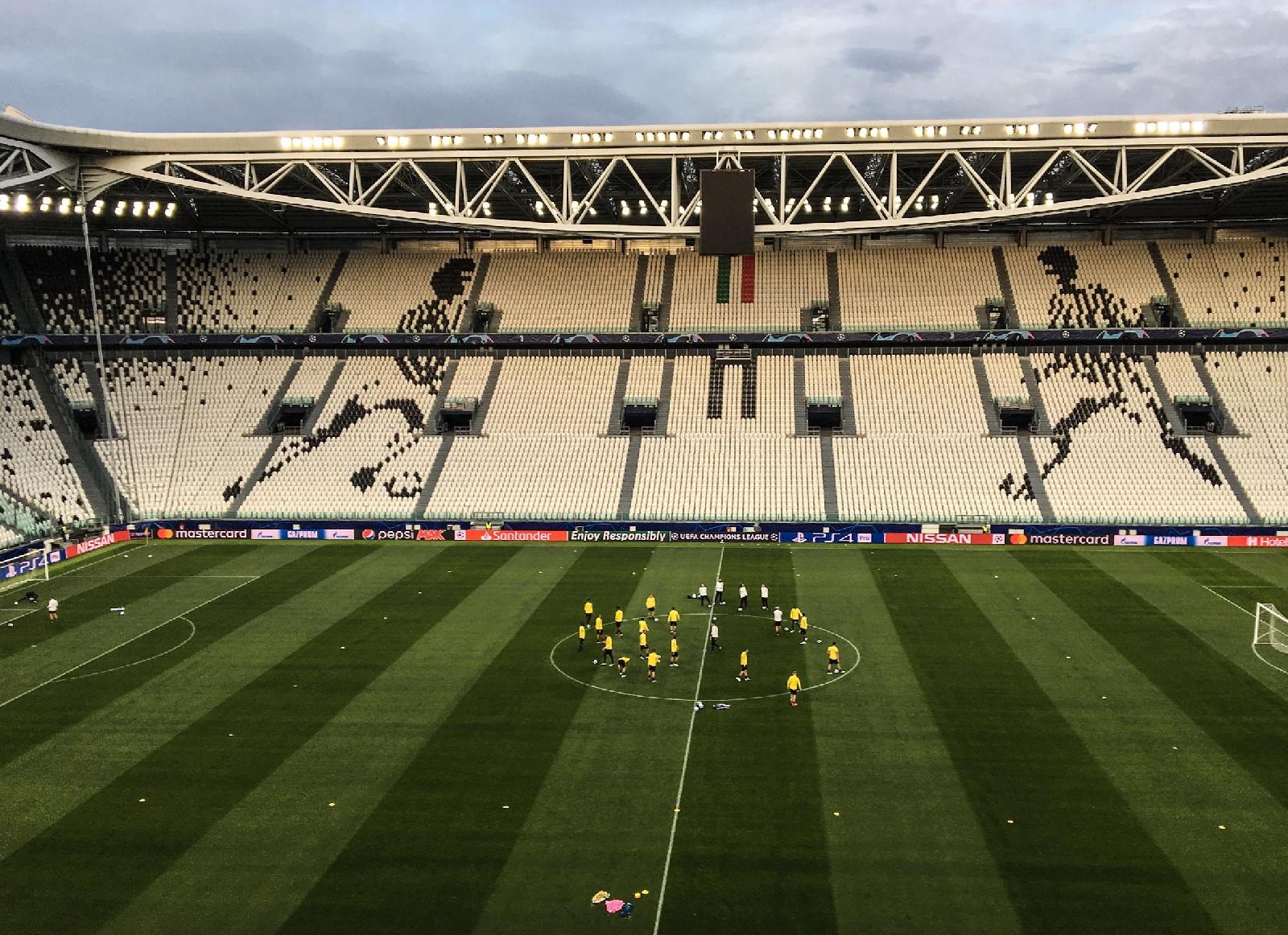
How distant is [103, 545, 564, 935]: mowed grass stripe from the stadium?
120 millimetres

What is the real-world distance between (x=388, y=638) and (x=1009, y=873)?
61.6ft

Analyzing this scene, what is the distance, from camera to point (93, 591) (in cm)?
3688

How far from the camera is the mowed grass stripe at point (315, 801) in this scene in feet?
55.1

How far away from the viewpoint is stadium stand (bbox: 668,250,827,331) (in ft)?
183

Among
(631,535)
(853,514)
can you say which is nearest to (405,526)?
(631,535)

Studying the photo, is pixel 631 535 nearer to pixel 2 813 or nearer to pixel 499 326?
pixel 499 326

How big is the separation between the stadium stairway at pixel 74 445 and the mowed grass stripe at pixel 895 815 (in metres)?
34.8

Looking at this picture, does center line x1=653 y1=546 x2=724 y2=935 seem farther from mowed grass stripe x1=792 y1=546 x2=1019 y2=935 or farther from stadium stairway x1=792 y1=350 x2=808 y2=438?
stadium stairway x1=792 y1=350 x2=808 y2=438

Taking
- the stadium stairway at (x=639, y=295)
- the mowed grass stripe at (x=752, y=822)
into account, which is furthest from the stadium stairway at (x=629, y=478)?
the mowed grass stripe at (x=752, y=822)

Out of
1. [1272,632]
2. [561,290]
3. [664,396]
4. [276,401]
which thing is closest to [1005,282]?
[664,396]

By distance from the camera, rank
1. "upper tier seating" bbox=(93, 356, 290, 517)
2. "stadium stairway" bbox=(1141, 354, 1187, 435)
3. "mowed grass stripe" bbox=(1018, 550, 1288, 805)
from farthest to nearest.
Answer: "stadium stairway" bbox=(1141, 354, 1187, 435), "upper tier seating" bbox=(93, 356, 290, 517), "mowed grass stripe" bbox=(1018, 550, 1288, 805)

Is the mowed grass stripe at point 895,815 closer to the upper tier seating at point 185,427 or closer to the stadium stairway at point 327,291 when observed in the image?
the upper tier seating at point 185,427

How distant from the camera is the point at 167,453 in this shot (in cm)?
5072

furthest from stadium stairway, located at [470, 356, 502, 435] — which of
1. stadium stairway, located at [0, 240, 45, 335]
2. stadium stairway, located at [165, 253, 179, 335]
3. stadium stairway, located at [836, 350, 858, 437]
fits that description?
stadium stairway, located at [0, 240, 45, 335]
